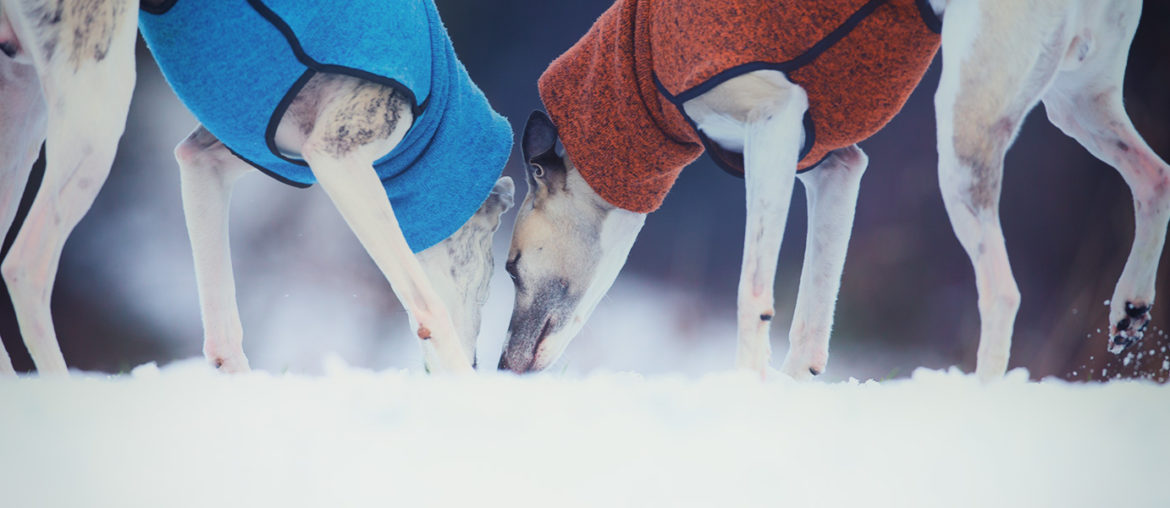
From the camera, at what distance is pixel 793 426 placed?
2.67 ft

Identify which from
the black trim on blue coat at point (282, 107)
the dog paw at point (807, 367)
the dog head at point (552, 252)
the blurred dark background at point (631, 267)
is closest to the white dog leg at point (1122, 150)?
the blurred dark background at point (631, 267)

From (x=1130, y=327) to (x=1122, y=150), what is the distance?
26 centimetres

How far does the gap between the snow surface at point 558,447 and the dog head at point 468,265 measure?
562 mm

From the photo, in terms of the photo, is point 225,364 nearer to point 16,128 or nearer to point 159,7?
point 16,128

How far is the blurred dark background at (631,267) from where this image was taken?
4.30 feet

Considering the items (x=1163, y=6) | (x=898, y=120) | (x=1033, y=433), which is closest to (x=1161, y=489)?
(x=1033, y=433)

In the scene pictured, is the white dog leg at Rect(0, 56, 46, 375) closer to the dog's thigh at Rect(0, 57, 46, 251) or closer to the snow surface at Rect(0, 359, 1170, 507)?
the dog's thigh at Rect(0, 57, 46, 251)

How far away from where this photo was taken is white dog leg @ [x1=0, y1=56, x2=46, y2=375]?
105 cm

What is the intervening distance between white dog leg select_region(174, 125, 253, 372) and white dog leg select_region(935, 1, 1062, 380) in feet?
3.96

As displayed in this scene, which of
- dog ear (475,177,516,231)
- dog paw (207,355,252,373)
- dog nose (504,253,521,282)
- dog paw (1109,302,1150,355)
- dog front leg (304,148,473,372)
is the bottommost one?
dog paw (207,355,252,373)

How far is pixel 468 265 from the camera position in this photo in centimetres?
153

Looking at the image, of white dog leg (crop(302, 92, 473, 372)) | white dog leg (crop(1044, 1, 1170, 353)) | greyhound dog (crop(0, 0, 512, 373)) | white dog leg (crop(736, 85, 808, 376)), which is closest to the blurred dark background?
white dog leg (crop(1044, 1, 1170, 353))

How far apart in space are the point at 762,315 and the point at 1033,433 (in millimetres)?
409

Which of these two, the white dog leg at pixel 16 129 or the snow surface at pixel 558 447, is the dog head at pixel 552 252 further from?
the white dog leg at pixel 16 129
